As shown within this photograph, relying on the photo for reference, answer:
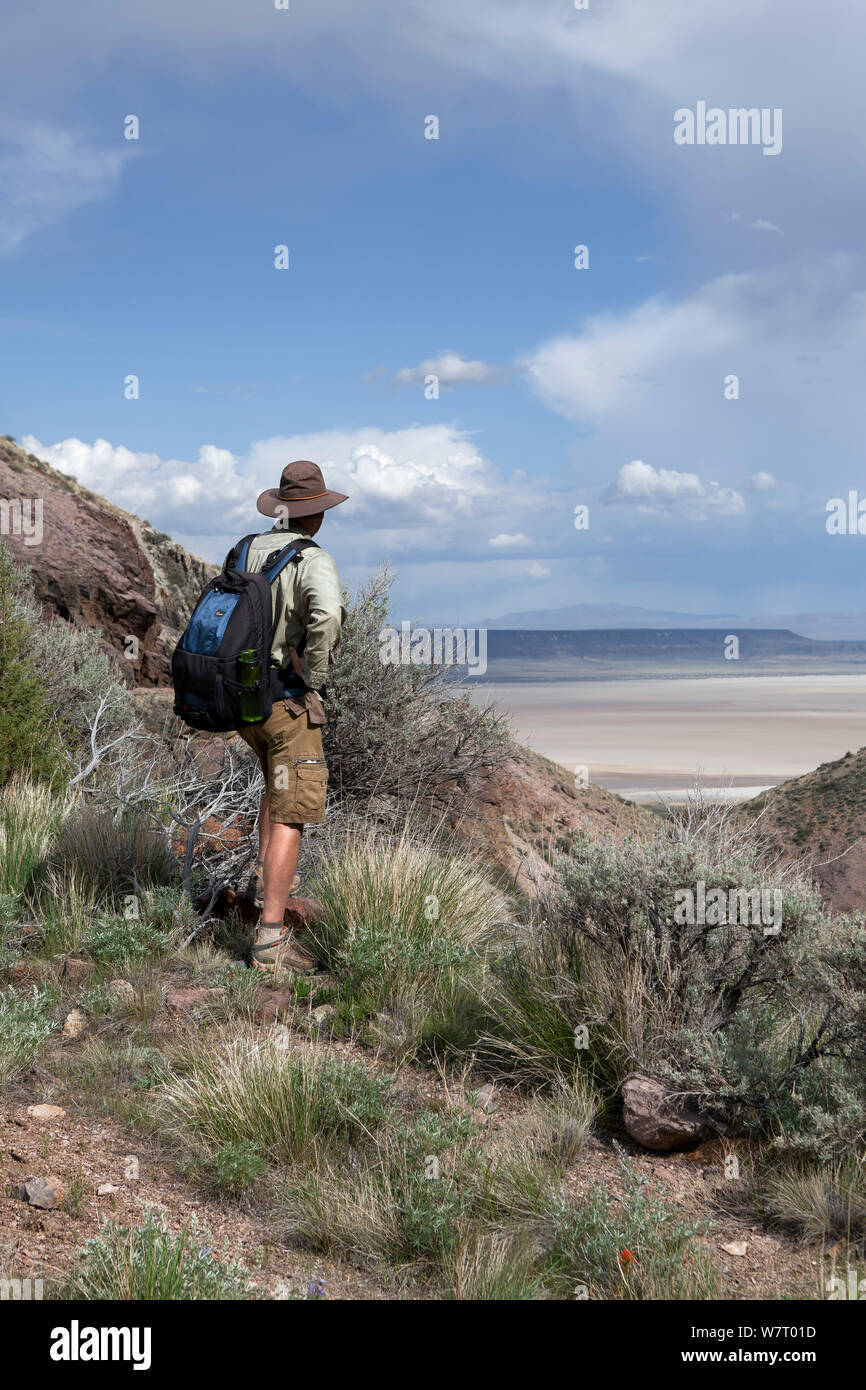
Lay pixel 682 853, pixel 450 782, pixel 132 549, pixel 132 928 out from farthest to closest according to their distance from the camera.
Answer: pixel 132 549 < pixel 450 782 < pixel 132 928 < pixel 682 853

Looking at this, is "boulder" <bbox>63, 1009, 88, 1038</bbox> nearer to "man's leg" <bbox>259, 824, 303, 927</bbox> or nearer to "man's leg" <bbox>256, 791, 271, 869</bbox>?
"man's leg" <bbox>259, 824, 303, 927</bbox>

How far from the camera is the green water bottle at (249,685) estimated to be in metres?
4.35

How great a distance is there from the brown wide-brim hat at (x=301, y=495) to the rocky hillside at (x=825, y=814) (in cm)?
777

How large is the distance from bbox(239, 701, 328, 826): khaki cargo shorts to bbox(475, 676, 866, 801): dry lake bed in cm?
176

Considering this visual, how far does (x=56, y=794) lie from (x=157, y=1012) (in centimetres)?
303

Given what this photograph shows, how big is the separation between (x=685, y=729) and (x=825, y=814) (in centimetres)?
2596

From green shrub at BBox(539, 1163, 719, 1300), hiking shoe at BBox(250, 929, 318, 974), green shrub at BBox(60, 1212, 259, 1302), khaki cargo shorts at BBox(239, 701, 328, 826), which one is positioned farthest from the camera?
hiking shoe at BBox(250, 929, 318, 974)

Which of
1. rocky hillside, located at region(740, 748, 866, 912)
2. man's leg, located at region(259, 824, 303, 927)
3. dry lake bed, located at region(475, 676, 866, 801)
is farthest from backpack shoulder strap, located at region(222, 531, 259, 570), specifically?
rocky hillside, located at region(740, 748, 866, 912)

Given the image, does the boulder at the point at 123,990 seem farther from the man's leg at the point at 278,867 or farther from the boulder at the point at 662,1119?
the boulder at the point at 662,1119

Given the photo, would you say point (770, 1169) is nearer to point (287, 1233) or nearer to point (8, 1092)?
point (287, 1233)

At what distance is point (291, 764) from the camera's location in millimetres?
4660

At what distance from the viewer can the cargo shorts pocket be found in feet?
15.3
